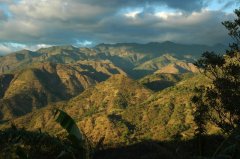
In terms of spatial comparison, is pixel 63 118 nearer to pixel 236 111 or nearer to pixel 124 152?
pixel 124 152

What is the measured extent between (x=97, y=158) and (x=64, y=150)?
13751 millimetres

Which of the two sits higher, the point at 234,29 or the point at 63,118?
the point at 234,29

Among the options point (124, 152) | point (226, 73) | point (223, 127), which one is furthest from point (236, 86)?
point (124, 152)

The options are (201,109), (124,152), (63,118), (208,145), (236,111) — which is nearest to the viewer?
(63,118)

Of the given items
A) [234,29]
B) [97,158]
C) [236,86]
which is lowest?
[97,158]

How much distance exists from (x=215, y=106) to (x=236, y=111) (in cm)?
333

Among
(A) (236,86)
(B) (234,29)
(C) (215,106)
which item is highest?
(B) (234,29)

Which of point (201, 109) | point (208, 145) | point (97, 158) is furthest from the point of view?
point (208, 145)

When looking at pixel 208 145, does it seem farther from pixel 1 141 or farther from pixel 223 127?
pixel 1 141

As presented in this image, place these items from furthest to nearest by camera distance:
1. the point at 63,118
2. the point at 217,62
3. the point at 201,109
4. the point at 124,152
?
the point at 201,109 → the point at 217,62 → the point at 124,152 → the point at 63,118

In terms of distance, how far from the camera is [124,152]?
1065 inches

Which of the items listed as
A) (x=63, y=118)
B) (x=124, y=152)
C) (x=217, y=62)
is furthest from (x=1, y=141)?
(x=217, y=62)

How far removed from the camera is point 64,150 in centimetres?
1586

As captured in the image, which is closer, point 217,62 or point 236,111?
point 236,111
